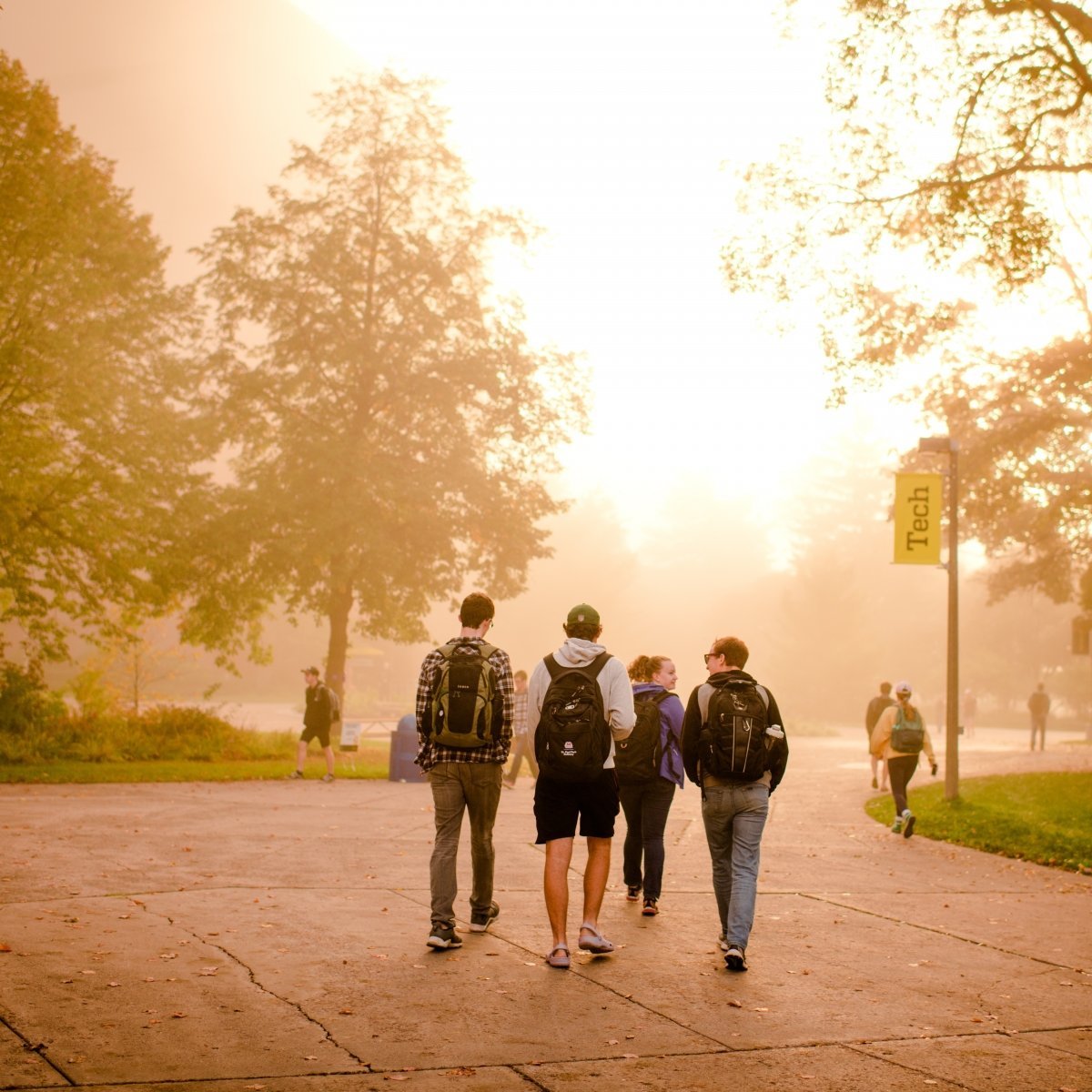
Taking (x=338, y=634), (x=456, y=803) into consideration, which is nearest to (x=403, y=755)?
(x=338, y=634)

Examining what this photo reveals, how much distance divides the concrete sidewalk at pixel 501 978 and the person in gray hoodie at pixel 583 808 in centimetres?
26

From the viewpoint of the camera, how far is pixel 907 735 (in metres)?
15.5

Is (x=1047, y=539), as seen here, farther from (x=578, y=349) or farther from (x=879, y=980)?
(x=879, y=980)

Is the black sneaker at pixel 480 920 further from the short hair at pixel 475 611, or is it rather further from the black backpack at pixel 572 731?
the short hair at pixel 475 611

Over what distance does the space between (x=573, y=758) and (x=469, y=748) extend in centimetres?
82

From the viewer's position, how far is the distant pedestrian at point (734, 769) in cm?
785

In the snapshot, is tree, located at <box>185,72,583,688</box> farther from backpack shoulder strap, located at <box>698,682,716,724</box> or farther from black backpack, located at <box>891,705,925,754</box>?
backpack shoulder strap, located at <box>698,682,716,724</box>

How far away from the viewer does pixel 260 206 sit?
492 ft

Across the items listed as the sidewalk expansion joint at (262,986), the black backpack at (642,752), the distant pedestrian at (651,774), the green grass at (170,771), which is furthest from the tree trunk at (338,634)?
the sidewalk expansion joint at (262,986)

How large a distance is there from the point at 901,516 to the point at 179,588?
17.4m

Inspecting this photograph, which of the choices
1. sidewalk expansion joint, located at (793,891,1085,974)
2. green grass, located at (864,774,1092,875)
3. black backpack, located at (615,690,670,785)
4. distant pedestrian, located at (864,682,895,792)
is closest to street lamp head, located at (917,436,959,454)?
green grass, located at (864,774,1092,875)

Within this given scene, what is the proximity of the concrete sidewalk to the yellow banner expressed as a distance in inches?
254

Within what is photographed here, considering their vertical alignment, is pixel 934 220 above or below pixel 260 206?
below

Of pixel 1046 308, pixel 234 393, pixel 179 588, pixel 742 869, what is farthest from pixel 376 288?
pixel 742 869
